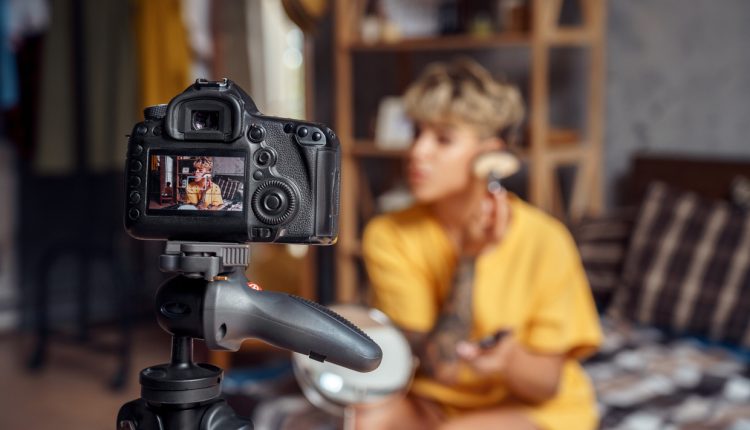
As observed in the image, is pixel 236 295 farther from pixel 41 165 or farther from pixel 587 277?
pixel 41 165

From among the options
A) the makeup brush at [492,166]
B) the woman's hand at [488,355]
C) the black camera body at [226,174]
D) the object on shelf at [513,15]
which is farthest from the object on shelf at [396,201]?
the black camera body at [226,174]

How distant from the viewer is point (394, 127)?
111 inches

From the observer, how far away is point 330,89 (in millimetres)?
3266

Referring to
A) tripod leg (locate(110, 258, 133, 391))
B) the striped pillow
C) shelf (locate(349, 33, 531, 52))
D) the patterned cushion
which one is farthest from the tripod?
tripod leg (locate(110, 258, 133, 391))

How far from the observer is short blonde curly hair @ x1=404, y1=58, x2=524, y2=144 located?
5.03ft

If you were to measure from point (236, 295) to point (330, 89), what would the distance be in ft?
9.04

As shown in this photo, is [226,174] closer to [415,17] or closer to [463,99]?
[463,99]

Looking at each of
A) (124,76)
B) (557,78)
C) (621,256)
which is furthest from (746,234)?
(124,76)

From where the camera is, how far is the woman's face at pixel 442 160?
1.51m

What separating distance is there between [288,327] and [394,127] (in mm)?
2300

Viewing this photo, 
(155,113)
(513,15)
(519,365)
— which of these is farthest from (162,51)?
(155,113)

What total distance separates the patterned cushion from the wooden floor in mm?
1335

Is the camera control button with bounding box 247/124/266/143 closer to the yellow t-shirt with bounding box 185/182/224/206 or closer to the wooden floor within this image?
the yellow t-shirt with bounding box 185/182/224/206

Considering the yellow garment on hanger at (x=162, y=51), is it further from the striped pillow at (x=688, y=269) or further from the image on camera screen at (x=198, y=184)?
the image on camera screen at (x=198, y=184)
